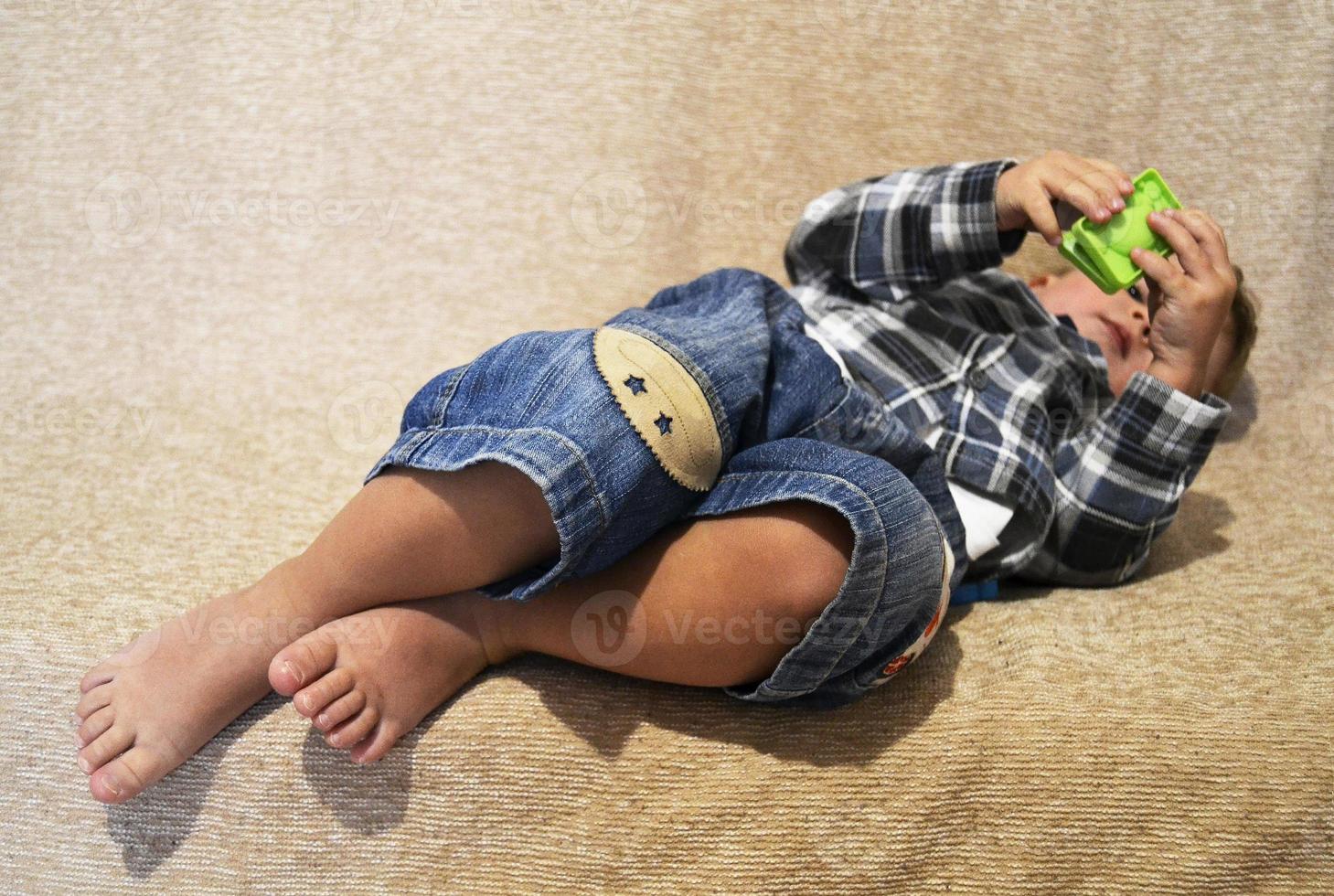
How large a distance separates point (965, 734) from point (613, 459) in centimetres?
36

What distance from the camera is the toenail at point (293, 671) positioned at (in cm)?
74

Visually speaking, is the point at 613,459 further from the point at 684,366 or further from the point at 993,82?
the point at 993,82

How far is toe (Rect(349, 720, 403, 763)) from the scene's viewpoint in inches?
29.8

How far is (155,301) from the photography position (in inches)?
49.8

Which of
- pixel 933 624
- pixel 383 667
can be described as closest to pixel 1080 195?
pixel 933 624

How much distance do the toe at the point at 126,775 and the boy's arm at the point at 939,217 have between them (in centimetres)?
83

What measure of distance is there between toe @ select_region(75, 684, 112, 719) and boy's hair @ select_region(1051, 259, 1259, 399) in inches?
46.0

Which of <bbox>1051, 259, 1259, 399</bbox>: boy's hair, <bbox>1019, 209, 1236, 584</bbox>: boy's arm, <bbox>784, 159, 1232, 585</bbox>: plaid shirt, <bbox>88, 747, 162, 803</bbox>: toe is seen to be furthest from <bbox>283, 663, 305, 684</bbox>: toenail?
<bbox>1051, 259, 1259, 399</bbox>: boy's hair

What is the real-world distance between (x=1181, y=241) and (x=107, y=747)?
1.03m

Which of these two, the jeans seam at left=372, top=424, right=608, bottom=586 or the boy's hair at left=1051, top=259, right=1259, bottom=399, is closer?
the jeans seam at left=372, top=424, right=608, bottom=586

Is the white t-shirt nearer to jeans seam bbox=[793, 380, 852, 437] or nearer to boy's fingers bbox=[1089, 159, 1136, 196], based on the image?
jeans seam bbox=[793, 380, 852, 437]

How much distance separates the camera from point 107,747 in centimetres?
75

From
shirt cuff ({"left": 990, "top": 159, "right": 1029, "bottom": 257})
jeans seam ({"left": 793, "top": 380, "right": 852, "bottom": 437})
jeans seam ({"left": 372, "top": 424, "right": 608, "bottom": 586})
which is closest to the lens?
jeans seam ({"left": 372, "top": 424, "right": 608, "bottom": 586})

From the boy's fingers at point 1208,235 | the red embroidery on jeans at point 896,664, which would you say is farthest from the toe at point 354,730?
the boy's fingers at point 1208,235
